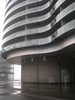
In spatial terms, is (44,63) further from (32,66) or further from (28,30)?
(28,30)

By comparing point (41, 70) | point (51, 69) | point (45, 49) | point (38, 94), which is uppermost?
point (45, 49)

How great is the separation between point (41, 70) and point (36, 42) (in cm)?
1024

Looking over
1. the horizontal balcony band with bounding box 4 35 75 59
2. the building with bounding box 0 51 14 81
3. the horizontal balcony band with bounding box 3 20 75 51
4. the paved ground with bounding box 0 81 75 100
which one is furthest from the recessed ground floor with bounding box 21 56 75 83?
the building with bounding box 0 51 14 81

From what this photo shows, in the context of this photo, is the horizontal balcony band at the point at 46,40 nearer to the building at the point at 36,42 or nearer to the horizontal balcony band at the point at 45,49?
the building at the point at 36,42

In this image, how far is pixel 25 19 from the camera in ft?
170

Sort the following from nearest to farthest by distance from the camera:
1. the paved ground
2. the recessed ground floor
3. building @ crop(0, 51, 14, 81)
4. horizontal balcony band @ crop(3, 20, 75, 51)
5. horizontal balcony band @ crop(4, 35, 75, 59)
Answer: the paved ground, horizontal balcony band @ crop(3, 20, 75, 51), horizontal balcony band @ crop(4, 35, 75, 59), the recessed ground floor, building @ crop(0, 51, 14, 81)

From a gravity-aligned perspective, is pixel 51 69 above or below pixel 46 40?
below

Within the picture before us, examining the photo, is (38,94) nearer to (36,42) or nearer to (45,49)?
(45,49)

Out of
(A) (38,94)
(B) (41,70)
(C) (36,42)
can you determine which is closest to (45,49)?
(C) (36,42)

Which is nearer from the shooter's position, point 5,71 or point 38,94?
point 38,94

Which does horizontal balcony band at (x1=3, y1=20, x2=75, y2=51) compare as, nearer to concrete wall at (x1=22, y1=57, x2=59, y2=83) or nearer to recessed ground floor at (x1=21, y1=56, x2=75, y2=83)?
recessed ground floor at (x1=21, y1=56, x2=75, y2=83)

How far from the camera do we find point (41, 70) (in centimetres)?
5416

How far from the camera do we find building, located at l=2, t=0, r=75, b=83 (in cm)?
4525

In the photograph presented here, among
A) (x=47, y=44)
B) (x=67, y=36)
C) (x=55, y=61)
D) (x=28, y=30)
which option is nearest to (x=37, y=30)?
(x=28, y=30)
